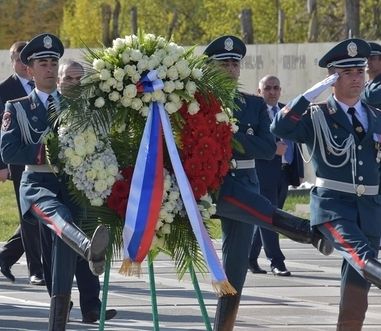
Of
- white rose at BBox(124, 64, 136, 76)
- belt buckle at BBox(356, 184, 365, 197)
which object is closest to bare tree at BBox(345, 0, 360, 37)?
belt buckle at BBox(356, 184, 365, 197)

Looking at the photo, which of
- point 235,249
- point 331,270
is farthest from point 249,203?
point 331,270

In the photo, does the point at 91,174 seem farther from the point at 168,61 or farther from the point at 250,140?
the point at 250,140

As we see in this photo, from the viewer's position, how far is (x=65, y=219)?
8.51 m

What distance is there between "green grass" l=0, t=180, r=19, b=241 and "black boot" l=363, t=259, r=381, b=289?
9519mm

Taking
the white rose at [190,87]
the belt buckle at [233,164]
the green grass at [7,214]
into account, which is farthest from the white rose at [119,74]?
the green grass at [7,214]

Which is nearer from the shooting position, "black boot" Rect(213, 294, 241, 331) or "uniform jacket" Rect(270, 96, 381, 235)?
"uniform jacket" Rect(270, 96, 381, 235)

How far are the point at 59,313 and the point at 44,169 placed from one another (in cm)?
107

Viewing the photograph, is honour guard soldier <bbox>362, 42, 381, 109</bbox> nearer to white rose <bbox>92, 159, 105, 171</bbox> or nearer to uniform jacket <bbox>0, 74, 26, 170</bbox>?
uniform jacket <bbox>0, 74, 26, 170</bbox>

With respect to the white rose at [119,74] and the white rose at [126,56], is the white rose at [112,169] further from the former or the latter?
the white rose at [126,56]

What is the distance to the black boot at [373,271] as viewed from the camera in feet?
24.9

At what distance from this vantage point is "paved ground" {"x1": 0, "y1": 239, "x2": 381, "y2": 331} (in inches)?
396

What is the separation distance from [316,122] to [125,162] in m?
1.23

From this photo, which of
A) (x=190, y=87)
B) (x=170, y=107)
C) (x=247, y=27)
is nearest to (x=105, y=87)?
(x=170, y=107)

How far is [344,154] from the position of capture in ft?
27.0
